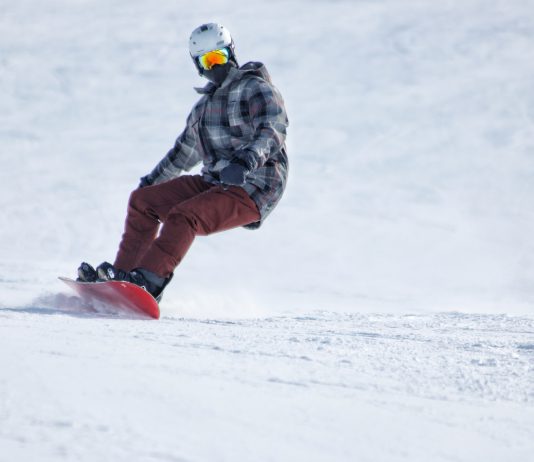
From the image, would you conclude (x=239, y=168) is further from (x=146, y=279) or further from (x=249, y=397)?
(x=249, y=397)

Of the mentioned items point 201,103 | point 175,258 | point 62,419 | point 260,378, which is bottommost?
point 62,419

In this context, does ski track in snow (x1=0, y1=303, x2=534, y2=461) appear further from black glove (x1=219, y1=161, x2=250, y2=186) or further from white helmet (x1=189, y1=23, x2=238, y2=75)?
white helmet (x1=189, y1=23, x2=238, y2=75)

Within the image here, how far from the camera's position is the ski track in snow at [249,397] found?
1199 mm

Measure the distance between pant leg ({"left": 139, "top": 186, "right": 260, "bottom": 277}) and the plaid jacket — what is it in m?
0.10

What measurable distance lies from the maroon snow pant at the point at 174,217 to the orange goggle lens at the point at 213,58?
0.66m

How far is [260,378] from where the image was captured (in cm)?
173

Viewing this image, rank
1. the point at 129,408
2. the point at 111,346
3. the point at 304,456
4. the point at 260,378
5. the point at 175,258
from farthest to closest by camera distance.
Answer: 1. the point at 175,258
2. the point at 111,346
3. the point at 260,378
4. the point at 129,408
5. the point at 304,456

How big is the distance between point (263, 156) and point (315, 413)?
7.36 ft

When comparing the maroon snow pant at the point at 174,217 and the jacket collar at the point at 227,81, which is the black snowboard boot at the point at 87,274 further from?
the jacket collar at the point at 227,81

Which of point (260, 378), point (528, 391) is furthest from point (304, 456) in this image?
point (528, 391)

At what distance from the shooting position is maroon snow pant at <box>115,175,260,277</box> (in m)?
3.46

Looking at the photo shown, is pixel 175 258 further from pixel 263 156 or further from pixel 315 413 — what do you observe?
pixel 315 413

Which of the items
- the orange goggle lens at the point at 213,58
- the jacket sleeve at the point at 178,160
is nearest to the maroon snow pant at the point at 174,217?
the jacket sleeve at the point at 178,160

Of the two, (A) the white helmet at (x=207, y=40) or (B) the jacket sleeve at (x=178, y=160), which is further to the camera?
(B) the jacket sleeve at (x=178, y=160)
